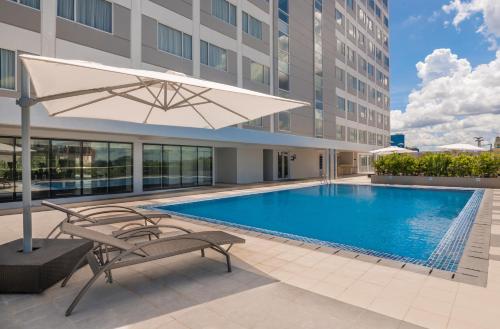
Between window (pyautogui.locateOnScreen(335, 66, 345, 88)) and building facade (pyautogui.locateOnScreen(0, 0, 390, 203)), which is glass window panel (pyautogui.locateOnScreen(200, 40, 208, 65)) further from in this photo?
window (pyautogui.locateOnScreen(335, 66, 345, 88))

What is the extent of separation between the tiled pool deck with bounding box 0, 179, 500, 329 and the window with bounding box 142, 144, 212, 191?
12.2m

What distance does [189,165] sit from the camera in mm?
19312

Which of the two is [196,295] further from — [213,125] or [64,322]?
[213,125]

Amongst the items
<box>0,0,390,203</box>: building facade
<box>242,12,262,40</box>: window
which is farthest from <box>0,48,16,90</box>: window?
<box>242,12,262,40</box>: window

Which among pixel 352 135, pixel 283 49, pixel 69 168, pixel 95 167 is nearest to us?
pixel 69 168

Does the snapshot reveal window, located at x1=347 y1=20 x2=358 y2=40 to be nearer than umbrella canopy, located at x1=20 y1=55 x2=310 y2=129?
No

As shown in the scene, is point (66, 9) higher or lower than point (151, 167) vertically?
higher

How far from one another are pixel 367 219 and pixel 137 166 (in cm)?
1125

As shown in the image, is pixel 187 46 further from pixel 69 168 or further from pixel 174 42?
pixel 69 168

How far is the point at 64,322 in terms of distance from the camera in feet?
10.5

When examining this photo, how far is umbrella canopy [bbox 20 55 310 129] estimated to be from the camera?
376 centimetres

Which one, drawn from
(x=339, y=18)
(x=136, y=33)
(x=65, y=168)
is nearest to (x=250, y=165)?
(x=136, y=33)

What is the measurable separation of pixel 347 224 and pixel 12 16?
13344mm

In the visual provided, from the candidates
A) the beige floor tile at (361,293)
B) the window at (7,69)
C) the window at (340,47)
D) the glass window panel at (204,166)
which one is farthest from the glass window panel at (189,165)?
the window at (340,47)
